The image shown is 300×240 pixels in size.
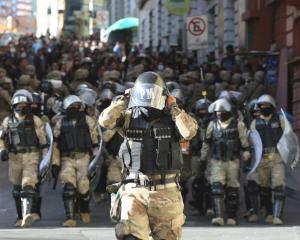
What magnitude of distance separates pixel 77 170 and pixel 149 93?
5021 mm

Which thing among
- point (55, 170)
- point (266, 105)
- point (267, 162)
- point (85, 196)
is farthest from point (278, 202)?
point (55, 170)

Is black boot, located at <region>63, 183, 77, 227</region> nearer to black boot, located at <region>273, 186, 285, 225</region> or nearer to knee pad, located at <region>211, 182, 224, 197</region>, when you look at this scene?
knee pad, located at <region>211, 182, 224, 197</region>

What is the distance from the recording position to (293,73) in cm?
1973

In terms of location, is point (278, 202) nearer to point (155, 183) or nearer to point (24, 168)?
point (24, 168)

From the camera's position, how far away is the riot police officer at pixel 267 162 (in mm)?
12001

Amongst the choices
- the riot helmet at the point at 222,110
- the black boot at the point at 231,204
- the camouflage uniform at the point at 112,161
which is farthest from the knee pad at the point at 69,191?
the riot helmet at the point at 222,110

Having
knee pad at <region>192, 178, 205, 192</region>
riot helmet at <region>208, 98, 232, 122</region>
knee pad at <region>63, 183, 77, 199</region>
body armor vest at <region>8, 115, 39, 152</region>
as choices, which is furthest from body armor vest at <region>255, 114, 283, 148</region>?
body armor vest at <region>8, 115, 39, 152</region>

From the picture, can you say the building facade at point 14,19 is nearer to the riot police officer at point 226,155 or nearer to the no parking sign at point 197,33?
the no parking sign at point 197,33

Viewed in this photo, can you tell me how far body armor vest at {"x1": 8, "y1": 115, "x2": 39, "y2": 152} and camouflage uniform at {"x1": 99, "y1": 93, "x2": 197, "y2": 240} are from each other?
4698 millimetres

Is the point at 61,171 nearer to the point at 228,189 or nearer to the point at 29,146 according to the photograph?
the point at 29,146

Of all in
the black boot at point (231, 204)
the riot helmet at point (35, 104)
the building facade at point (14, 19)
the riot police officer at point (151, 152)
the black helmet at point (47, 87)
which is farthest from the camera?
the building facade at point (14, 19)

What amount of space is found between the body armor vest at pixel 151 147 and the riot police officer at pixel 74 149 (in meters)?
4.66

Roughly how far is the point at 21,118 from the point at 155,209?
515 centimetres

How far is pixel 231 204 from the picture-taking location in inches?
470
